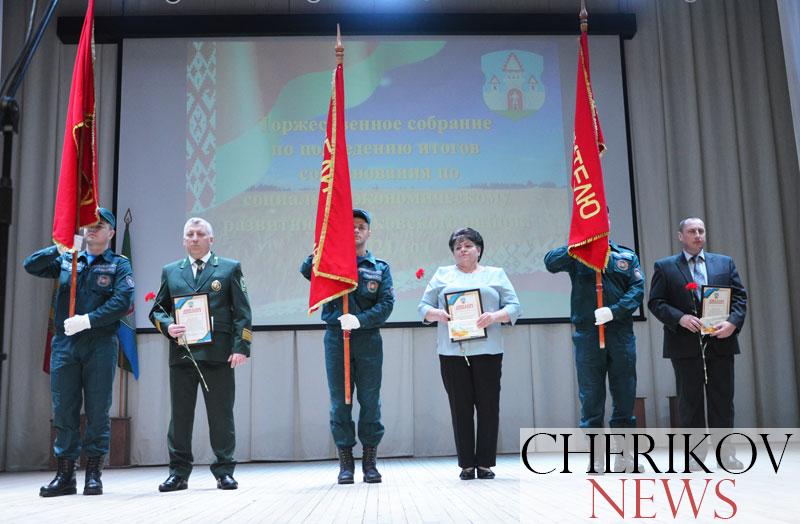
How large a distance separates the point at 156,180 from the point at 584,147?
3.72 meters

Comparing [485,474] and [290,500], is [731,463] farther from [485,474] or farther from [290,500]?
[290,500]

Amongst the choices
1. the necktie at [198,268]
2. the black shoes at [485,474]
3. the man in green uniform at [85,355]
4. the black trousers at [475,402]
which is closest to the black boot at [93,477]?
the man in green uniform at [85,355]

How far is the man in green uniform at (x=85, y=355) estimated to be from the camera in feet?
12.5

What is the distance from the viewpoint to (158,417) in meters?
6.35

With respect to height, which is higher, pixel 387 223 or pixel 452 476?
pixel 387 223

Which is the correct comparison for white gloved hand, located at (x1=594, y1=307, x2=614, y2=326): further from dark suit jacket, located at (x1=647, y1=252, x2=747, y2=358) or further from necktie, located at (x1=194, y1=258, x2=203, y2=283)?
necktie, located at (x1=194, y1=258, x2=203, y2=283)

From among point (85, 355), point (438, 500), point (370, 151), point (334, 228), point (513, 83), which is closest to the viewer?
point (438, 500)

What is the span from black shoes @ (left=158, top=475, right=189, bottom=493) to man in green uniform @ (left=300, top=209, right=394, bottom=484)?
2.64 ft

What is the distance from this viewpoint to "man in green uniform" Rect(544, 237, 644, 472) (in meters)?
4.12

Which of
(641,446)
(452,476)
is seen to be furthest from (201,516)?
(641,446)

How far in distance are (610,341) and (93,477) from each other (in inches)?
108

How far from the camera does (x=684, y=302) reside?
4.42 m

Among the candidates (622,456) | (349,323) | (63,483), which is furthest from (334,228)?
(622,456)

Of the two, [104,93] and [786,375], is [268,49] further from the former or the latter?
[786,375]
